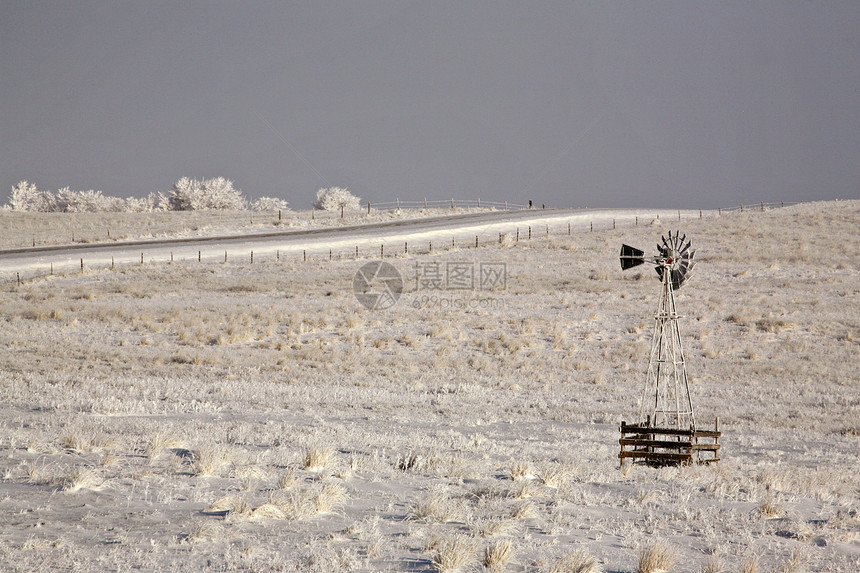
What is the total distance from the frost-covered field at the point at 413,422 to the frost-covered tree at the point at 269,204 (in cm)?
4716

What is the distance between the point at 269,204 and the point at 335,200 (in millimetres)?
9481

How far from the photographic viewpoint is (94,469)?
953cm

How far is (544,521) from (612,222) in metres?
62.8

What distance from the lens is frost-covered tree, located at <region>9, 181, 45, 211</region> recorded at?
9731cm

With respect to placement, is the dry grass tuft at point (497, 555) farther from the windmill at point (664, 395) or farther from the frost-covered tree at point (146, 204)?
the frost-covered tree at point (146, 204)

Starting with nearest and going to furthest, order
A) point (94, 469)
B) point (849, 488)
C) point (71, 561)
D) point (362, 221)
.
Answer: point (71, 561), point (94, 469), point (849, 488), point (362, 221)

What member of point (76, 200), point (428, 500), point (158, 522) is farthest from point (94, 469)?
point (76, 200)

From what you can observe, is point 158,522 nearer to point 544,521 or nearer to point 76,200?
point 544,521

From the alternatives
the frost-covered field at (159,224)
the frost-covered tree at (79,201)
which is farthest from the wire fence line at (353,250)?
the frost-covered tree at (79,201)

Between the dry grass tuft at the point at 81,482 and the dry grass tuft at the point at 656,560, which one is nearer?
the dry grass tuft at the point at 656,560

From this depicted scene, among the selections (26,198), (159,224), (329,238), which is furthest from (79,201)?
(329,238)

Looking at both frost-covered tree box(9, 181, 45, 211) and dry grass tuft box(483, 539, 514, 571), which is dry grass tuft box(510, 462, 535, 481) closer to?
dry grass tuft box(483, 539, 514, 571)

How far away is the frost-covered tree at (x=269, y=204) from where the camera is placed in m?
93.1

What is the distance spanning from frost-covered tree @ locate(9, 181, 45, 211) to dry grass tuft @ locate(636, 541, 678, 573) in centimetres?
A: 10813
